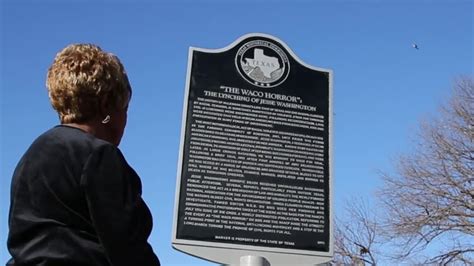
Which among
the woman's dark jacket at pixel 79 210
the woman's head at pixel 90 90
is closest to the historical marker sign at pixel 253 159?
the woman's head at pixel 90 90

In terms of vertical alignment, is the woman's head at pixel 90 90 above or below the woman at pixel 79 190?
above

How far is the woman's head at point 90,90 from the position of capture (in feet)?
7.21

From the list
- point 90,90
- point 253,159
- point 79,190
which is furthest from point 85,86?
point 253,159

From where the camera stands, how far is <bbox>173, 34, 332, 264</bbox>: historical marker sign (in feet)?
19.3

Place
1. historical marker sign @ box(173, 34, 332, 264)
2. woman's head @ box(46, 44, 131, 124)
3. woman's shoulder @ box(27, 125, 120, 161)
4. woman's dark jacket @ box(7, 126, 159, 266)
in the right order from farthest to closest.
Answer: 1. historical marker sign @ box(173, 34, 332, 264)
2. woman's head @ box(46, 44, 131, 124)
3. woman's shoulder @ box(27, 125, 120, 161)
4. woman's dark jacket @ box(7, 126, 159, 266)

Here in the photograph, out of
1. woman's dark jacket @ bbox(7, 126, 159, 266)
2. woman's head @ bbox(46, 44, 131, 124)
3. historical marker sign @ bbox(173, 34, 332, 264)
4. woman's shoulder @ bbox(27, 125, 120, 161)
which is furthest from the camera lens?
historical marker sign @ bbox(173, 34, 332, 264)

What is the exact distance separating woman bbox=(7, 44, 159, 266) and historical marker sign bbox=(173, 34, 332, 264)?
3670mm

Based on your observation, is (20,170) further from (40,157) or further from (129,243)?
(129,243)

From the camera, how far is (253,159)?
243 inches

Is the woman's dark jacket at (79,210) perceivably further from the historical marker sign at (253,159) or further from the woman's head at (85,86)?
the historical marker sign at (253,159)

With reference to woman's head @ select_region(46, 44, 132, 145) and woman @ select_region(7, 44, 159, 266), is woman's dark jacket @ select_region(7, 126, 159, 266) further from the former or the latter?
woman's head @ select_region(46, 44, 132, 145)

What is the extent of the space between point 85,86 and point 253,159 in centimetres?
407

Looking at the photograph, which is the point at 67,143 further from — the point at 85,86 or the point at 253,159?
the point at 253,159

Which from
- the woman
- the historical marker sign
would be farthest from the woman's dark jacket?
the historical marker sign
